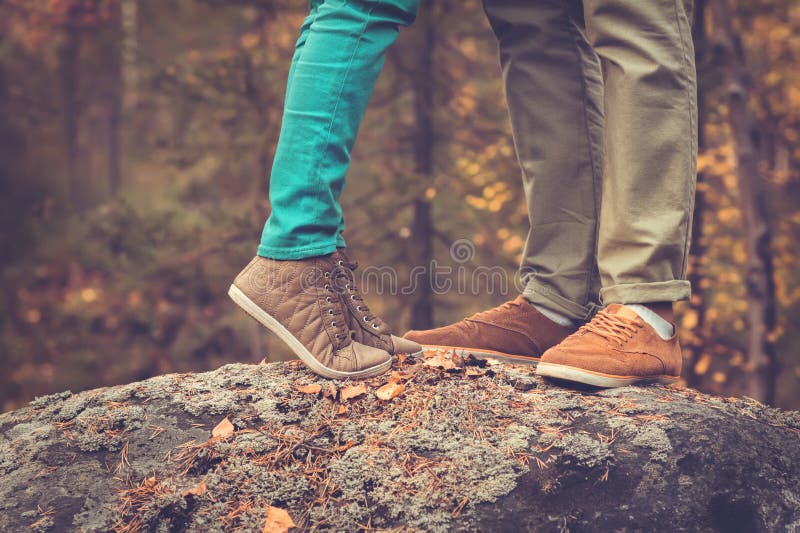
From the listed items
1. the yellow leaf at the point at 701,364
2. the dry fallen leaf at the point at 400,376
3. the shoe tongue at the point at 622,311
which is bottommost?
the yellow leaf at the point at 701,364

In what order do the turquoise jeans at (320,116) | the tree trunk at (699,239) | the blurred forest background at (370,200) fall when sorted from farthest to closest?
the blurred forest background at (370,200) → the tree trunk at (699,239) → the turquoise jeans at (320,116)

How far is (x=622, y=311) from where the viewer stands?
2236mm

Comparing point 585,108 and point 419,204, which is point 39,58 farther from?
point 585,108

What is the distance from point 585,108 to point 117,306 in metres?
8.33

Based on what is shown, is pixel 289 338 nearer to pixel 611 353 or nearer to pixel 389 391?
pixel 389 391

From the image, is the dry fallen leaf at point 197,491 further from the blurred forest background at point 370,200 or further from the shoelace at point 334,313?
the blurred forest background at point 370,200

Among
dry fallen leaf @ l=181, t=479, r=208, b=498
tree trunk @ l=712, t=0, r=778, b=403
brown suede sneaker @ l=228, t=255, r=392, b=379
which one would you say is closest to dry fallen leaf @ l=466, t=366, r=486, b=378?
brown suede sneaker @ l=228, t=255, r=392, b=379

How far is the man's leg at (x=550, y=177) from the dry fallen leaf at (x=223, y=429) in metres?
0.90

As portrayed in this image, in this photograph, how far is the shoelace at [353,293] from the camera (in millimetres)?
2268

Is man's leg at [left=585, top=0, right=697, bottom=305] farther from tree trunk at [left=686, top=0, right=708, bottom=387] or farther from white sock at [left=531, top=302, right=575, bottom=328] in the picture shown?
tree trunk at [left=686, top=0, right=708, bottom=387]

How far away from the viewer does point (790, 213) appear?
8000 mm

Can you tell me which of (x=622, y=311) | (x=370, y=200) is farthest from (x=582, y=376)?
(x=370, y=200)

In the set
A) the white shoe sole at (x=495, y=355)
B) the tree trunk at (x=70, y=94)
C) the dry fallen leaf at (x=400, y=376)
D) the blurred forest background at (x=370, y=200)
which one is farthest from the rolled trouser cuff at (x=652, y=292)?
the tree trunk at (x=70, y=94)

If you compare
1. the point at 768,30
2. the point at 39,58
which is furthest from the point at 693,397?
the point at 39,58
